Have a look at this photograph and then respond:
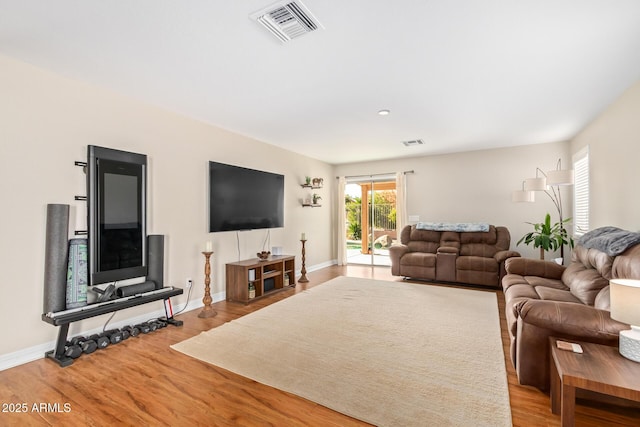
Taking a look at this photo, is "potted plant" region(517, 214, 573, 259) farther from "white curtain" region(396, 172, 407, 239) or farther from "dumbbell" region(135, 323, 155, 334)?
"dumbbell" region(135, 323, 155, 334)

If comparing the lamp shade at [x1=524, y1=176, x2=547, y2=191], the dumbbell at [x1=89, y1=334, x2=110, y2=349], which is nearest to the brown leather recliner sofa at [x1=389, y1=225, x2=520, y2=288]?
the lamp shade at [x1=524, y1=176, x2=547, y2=191]

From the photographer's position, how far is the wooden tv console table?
414cm

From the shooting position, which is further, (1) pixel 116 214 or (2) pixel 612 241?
(1) pixel 116 214

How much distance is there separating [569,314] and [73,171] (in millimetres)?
4144

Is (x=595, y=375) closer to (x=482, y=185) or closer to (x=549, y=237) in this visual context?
(x=549, y=237)

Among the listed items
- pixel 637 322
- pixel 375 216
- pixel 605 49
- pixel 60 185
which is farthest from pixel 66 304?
pixel 375 216

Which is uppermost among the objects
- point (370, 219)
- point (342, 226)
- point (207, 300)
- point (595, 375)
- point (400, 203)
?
point (400, 203)

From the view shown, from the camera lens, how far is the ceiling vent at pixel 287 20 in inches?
72.2

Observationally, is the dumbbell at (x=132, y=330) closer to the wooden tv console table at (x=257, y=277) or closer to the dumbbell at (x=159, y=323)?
the dumbbell at (x=159, y=323)

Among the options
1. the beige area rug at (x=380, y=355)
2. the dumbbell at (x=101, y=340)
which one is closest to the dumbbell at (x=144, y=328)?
the dumbbell at (x=101, y=340)

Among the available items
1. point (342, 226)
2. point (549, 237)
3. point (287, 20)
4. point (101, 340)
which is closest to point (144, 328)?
point (101, 340)

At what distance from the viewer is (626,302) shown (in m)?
1.60

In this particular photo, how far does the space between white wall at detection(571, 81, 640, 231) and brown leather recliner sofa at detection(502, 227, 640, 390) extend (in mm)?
712

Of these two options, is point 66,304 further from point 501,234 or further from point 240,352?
point 501,234
